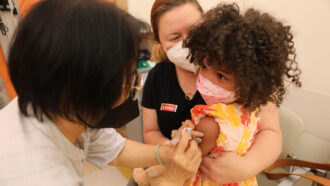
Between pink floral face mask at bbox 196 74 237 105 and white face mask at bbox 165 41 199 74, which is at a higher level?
white face mask at bbox 165 41 199 74

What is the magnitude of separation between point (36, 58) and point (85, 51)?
133mm

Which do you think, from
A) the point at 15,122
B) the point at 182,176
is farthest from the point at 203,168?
the point at 15,122

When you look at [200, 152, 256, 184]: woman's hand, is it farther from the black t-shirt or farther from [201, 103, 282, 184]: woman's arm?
the black t-shirt

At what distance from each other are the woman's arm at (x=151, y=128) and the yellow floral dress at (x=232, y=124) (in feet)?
1.28

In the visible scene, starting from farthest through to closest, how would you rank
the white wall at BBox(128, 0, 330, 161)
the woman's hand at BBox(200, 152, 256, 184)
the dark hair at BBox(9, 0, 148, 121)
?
the white wall at BBox(128, 0, 330, 161) < the woman's hand at BBox(200, 152, 256, 184) < the dark hair at BBox(9, 0, 148, 121)

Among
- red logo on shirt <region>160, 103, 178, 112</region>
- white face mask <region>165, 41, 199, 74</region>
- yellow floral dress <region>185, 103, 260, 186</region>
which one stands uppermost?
white face mask <region>165, 41, 199, 74</region>

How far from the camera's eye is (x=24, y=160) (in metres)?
0.57

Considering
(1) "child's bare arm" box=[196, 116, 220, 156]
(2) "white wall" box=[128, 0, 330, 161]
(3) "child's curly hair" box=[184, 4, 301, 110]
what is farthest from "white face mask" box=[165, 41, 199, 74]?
(2) "white wall" box=[128, 0, 330, 161]

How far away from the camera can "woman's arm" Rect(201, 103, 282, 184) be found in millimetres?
797

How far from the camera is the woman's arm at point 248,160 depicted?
0.80m

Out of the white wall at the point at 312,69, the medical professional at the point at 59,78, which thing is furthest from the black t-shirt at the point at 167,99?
the white wall at the point at 312,69

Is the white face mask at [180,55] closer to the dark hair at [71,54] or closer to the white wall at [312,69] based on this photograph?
the dark hair at [71,54]

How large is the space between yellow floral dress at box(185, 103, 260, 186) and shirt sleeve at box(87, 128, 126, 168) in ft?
1.47

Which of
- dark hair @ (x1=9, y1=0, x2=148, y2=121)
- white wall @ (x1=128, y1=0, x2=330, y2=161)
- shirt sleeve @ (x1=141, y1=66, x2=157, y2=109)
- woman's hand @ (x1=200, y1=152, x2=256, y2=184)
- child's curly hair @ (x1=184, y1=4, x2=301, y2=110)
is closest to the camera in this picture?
dark hair @ (x1=9, y1=0, x2=148, y2=121)
